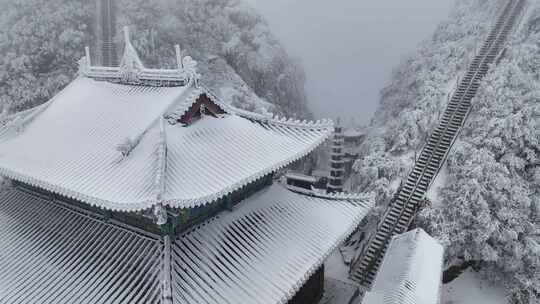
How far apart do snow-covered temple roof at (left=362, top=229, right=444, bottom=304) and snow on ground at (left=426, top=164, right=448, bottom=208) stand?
A: 764cm

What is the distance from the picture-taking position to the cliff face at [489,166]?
869 inches

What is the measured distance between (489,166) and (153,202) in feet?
72.7

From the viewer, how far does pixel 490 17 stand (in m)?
42.1

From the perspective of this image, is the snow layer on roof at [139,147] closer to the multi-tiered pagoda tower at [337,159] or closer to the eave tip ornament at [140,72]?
the eave tip ornament at [140,72]

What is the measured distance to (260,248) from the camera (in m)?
12.3

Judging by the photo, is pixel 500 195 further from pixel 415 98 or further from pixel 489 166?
pixel 415 98

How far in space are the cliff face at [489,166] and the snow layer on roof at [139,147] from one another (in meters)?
13.6

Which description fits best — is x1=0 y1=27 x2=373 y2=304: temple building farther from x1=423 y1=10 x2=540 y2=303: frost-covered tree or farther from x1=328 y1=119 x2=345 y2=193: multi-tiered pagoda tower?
x1=328 y1=119 x2=345 y2=193: multi-tiered pagoda tower

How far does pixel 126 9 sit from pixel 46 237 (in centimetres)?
4726

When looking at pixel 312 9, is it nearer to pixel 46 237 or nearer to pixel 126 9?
pixel 126 9

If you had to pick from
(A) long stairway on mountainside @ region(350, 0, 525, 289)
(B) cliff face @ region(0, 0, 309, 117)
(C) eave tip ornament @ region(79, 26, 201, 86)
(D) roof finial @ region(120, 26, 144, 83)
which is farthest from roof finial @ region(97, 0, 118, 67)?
(A) long stairway on mountainside @ region(350, 0, 525, 289)

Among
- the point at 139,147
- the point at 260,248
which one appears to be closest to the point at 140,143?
the point at 139,147

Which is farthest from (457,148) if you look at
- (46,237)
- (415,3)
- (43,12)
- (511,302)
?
(415,3)

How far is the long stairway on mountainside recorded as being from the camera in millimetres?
25109
